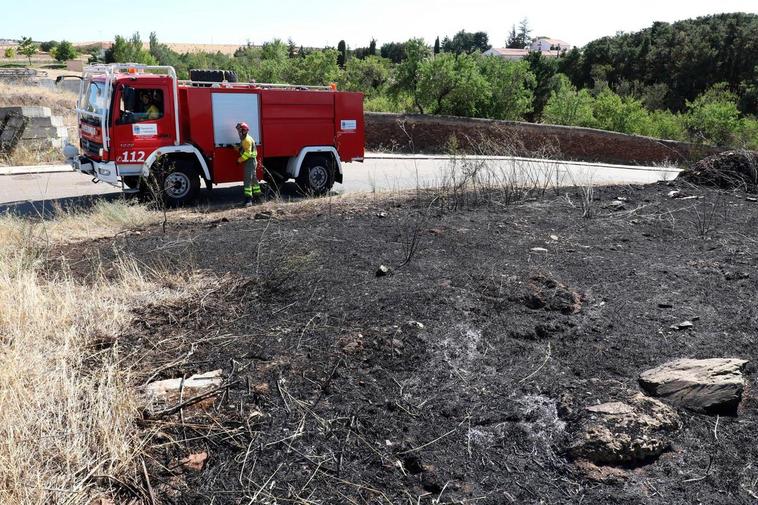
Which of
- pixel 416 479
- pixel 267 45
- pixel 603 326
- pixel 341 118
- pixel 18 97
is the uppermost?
pixel 267 45

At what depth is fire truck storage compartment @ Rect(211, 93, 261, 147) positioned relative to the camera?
37.3 feet

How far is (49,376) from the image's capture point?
3.69 metres

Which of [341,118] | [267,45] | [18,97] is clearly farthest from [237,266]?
[267,45]

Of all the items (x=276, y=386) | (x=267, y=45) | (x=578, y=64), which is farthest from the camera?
(x=578, y=64)

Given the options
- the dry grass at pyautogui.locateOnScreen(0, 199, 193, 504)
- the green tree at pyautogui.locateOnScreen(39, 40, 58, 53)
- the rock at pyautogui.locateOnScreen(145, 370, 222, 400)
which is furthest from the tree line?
the green tree at pyautogui.locateOnScreen(39, 40, 58, 53)

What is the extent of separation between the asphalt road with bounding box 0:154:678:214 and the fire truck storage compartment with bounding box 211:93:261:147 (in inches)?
50.3

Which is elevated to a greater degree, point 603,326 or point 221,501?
point 603,326

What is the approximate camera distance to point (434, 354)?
435 cm

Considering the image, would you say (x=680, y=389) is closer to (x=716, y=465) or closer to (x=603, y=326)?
(x=716, y=465)

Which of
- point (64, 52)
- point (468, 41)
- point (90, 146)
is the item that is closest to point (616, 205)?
point (90, 146)

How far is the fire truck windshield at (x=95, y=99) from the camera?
10729 millimetres

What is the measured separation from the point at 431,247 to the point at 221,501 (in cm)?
424

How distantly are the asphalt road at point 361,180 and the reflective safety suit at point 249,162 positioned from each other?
0.95m

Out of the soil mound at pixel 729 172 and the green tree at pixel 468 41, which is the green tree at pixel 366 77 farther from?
the green tree at pixel 468 41
